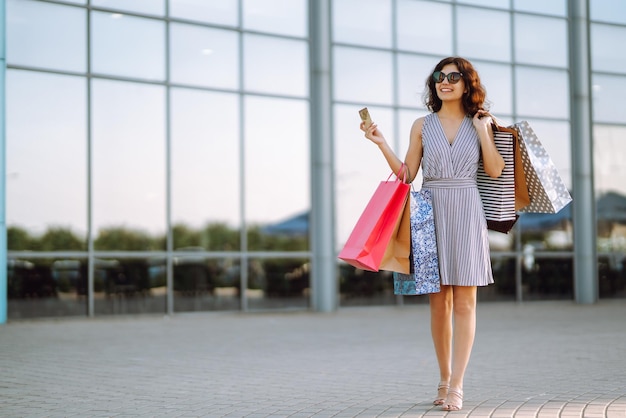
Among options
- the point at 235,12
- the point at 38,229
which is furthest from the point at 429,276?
the point at 235,12

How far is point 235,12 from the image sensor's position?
14.8 metres

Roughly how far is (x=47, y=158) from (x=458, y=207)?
9.43 meters

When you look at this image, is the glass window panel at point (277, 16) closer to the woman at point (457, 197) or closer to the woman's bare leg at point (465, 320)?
the woman at point (457, 197)

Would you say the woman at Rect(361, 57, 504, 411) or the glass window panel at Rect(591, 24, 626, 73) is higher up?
the glass window panel at Rect(591, 24, 626, 73)

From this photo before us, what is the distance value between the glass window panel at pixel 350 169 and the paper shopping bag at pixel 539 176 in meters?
10.5

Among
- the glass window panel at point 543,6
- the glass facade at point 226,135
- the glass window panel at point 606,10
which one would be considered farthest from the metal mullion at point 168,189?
the glass window panel at point 606,10

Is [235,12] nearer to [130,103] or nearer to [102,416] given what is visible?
[130,103]

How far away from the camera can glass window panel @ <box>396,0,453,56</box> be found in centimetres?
1630

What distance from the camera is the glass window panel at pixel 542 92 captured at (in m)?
17.4

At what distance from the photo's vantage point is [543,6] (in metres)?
17.6

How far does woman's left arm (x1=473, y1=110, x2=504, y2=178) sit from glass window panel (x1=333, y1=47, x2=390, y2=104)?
10809mm

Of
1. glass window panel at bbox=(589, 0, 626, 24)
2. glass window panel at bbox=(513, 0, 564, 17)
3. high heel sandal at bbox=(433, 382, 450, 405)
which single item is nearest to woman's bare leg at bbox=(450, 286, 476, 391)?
high heel sandal at bbox=(433, 382, 450, 405)

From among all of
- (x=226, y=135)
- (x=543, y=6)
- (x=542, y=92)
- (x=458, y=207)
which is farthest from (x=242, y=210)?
(x=458, y=207)

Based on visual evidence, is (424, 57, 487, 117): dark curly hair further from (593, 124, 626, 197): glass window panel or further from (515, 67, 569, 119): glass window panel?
(593, 124, 626, 197): glass window panel
